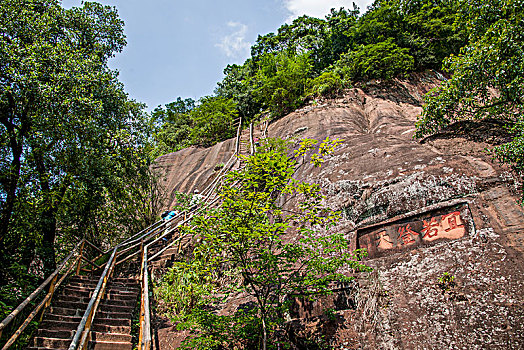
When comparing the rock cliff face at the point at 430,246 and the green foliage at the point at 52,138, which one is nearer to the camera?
the rock cliff face at the point at 430,246

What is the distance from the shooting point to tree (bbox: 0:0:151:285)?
254 inches

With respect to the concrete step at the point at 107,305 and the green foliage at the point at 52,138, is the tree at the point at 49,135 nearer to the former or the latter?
the green foliage at the point at 52,138

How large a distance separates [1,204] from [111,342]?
3773mm

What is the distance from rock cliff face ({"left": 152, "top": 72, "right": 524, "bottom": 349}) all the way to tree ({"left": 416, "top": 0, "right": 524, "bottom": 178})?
537 mm

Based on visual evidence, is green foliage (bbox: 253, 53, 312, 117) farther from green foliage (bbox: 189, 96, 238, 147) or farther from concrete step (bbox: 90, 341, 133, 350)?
concrete step (bbox: 90, 341, 133, 350)

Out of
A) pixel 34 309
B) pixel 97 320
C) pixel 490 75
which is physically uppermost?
pixel 490 75

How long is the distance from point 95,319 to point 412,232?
18.8 ft

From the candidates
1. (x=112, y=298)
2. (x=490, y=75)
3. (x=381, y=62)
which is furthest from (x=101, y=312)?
(x=381, y=62)

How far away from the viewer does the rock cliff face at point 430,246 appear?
3908 millimetres

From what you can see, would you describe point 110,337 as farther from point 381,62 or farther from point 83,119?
point 381,62

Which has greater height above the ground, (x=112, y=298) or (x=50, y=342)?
(x=112, y=298)

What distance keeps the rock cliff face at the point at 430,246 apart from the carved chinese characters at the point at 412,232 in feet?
0.05

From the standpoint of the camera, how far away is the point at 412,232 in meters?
5.17

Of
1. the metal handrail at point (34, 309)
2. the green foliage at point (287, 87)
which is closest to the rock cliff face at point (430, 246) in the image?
the metal handrail at point (34, 309)
